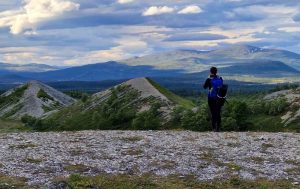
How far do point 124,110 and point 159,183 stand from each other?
156 meters

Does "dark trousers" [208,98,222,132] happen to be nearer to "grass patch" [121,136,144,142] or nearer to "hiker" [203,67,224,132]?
"hiker" [203,67,224,132]

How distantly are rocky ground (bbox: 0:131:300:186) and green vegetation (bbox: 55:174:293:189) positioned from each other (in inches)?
Answer: 30.3

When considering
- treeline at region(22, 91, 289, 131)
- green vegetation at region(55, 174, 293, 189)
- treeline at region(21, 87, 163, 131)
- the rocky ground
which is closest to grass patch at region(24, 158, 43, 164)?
the rocky ground

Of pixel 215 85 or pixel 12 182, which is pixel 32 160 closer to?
pixel 12 182

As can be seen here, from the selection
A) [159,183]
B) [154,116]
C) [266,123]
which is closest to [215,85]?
[159,183]

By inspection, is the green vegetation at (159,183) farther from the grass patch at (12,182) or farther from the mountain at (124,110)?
the mountain at (124,110)

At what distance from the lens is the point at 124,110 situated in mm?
178125

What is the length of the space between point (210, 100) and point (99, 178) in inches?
698

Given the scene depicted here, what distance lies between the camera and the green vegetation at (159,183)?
2141cm

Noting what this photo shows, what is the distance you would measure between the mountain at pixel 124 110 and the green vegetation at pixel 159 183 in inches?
5053

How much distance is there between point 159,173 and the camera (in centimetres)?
2388

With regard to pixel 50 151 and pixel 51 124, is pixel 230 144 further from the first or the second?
pixel 51 124

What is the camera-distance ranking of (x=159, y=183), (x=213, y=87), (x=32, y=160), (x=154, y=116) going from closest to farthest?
(x=159, y=183), (x=32, y=160), (x=213, y=87), (x=154, y=116)

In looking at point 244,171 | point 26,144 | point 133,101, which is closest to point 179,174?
point 244,171
